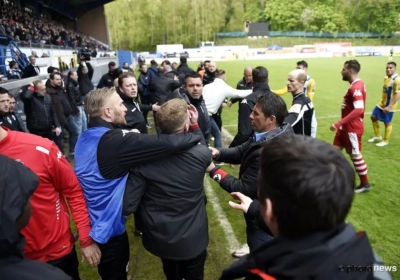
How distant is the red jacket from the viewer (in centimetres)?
196

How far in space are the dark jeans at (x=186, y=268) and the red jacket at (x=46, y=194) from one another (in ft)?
2.62

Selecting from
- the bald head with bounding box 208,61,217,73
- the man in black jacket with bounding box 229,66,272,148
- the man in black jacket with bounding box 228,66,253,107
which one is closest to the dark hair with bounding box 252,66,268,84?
the man in black jacket with bounding box 229,66,272,148

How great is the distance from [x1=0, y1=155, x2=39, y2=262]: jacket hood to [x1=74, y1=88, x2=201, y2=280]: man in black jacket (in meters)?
0.84

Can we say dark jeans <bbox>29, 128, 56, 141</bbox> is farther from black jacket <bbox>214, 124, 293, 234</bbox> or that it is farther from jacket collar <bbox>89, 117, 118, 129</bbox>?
black jacket <bbox>214, 124, 293, 234</bbox>

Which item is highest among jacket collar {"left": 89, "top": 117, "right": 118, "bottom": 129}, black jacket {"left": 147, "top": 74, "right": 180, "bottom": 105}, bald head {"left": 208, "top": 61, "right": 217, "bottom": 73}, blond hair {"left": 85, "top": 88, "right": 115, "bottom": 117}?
bald head {"left": 208, "top": 61, "right": 217, "bottom": 73}

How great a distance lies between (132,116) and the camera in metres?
4.48

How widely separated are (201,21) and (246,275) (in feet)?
269

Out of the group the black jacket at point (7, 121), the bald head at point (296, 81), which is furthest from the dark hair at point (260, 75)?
the black jacket at point (7, 121)

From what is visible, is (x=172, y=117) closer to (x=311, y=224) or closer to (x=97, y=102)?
(x=97, y=102)

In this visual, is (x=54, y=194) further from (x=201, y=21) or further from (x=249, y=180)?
(x=201, y=21)

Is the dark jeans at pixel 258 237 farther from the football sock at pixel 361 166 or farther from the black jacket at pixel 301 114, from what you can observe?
the football sock at pixel 361 166

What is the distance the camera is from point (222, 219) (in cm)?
463

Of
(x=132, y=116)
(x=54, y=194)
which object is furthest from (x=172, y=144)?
(x=132, y=116)

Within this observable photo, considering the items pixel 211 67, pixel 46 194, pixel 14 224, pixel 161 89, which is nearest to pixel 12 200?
pixel 14 224
